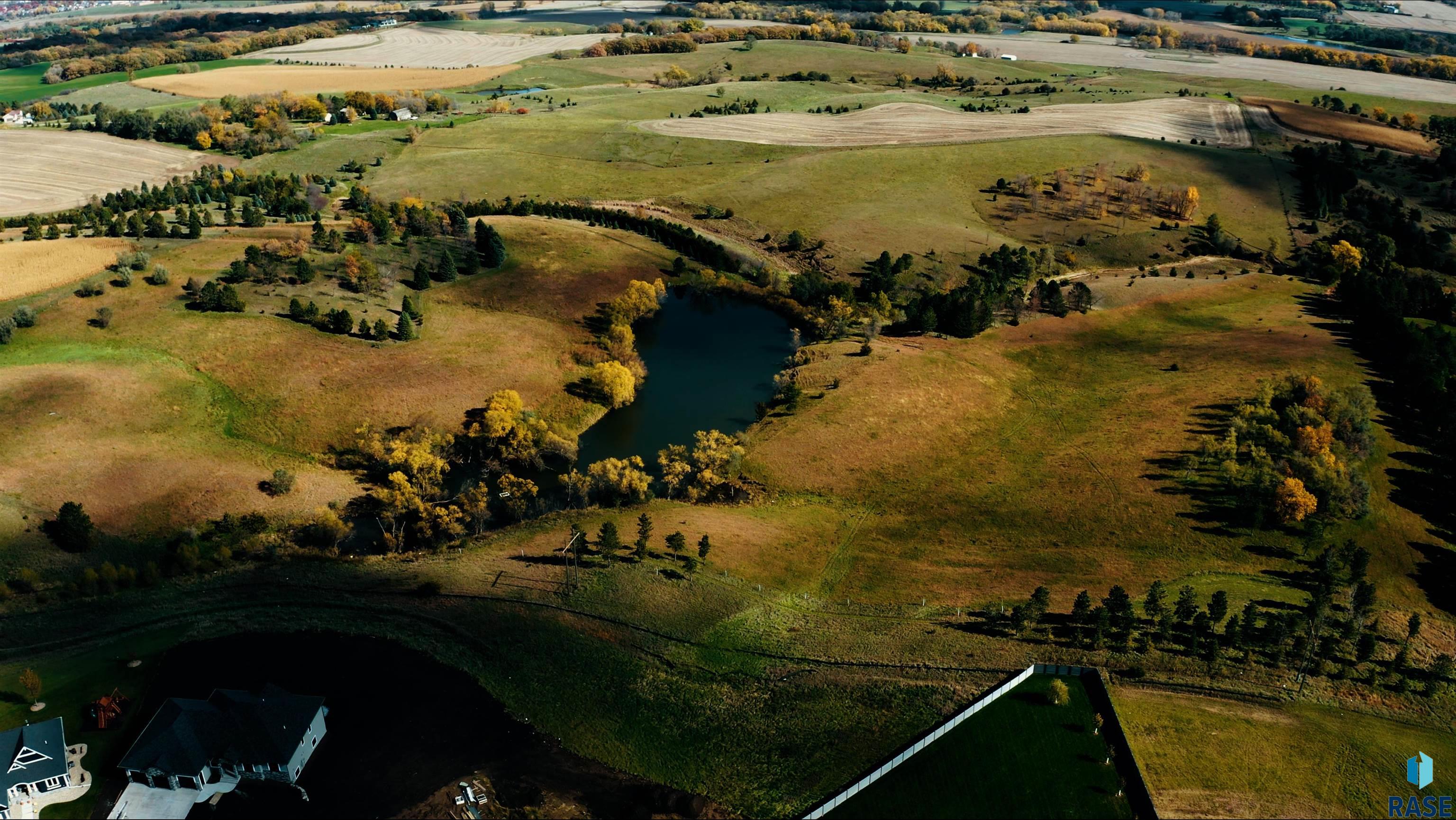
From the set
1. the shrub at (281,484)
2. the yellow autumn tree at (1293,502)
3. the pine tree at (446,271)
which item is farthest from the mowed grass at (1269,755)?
the pine tree at (446,271)

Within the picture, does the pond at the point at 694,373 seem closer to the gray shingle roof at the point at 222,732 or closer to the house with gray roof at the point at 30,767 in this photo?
the gray shingle roof at the point at 222,732

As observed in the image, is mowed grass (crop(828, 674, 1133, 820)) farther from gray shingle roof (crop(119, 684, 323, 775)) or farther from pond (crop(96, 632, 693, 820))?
gray shingle roof (crop(119, 684, 323, 775))

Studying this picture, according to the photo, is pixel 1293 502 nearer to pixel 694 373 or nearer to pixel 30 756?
pixel 694 373

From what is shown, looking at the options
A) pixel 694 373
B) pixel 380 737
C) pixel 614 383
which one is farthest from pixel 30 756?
pixel 694 373

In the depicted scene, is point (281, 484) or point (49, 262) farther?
point (49, 262)

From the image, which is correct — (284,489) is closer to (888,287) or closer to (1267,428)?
(888,287)
